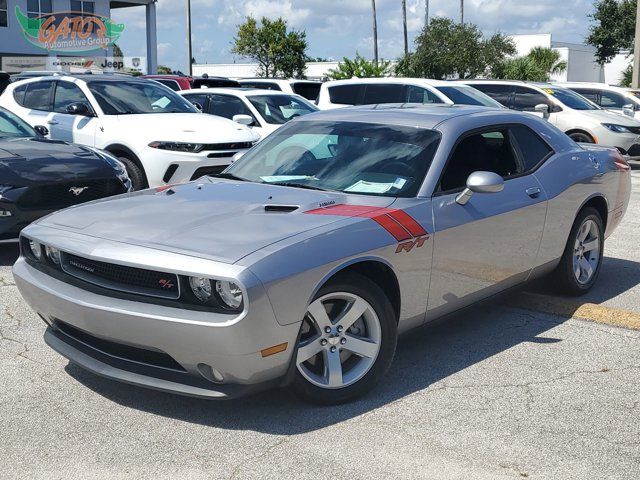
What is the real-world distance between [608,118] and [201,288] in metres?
14.5

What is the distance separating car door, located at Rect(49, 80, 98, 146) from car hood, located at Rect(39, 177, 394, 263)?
5.71 metres

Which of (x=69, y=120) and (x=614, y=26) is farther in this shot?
(x=614, y=26)

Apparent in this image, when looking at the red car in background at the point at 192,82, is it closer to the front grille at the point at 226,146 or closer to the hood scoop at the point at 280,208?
the front grille at the point at 226,146

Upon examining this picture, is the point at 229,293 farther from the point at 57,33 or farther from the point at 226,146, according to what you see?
the point at 57,33

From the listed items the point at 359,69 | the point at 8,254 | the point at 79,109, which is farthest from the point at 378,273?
the point at 359,69

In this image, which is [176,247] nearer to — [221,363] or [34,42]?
[221,363]

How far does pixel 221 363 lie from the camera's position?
3.86 m

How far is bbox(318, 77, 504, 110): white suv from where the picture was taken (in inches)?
609

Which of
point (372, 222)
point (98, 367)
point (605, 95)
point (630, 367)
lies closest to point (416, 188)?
point (372, 222)

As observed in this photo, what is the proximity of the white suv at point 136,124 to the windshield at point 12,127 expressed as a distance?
139cm

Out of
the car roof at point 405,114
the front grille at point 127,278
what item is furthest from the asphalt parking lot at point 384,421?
the car roof at point 405,114

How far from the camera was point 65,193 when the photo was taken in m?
7.61

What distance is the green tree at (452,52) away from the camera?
146 ft

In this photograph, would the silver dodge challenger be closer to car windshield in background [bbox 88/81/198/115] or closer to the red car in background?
car windshield in background [bbox 88/81/198/115]
